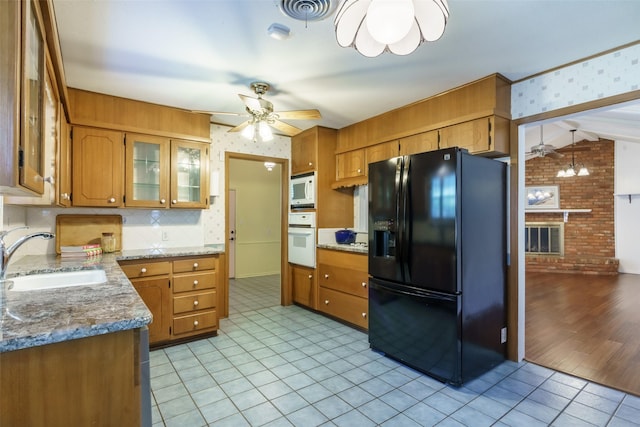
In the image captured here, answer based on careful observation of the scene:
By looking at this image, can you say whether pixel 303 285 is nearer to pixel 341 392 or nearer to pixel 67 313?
pixel 341 392

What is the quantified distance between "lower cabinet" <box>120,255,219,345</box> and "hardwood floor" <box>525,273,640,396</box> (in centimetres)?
310

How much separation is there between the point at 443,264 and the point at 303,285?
236cm

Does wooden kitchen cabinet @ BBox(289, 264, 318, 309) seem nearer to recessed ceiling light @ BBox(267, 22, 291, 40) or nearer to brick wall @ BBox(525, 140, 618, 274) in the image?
recessed ceiling light @ BBox(267, 22, 291, 40)

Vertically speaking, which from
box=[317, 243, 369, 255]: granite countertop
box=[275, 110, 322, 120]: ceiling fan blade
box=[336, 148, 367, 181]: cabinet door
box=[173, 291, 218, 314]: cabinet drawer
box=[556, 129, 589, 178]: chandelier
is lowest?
box=[173, 291, 218, 314]: cabinet drawer

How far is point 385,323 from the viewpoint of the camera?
288 centimetres

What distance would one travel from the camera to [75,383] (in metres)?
1.03

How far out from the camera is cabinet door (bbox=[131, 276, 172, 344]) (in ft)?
9.87

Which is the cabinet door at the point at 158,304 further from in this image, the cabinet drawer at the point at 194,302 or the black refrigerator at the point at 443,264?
the black refrigerator at the point at 443,264

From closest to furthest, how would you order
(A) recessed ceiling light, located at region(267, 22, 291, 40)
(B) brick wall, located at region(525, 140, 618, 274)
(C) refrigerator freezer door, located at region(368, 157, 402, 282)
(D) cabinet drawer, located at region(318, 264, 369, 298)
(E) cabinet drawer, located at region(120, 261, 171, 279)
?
(A) recessed ceiling light, located at region(267, 22, 291, 40), (C) refrigerator freezer door, located at region(368, 157, 402, 282), (E) cabinet drawer, located at region(120, 261, 171, 279), (D) cabinet drawer, located at region(318, 264, 369, 298), (B) brick wall, located at region(525, 140, 618, 274)

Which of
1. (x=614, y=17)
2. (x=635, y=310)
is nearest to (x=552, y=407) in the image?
(x=614, y=17)

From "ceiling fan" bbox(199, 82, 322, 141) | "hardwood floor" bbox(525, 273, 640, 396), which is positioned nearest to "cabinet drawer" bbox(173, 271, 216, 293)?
"ceiling fan" bbox(199, 82, 322, 141)

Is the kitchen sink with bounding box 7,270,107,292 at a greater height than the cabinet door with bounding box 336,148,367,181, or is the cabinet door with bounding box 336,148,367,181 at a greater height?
the cabinet door with bounding box 336,148,367,181

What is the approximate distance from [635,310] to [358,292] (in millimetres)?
3876

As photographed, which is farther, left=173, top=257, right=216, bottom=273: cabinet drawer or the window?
the window
